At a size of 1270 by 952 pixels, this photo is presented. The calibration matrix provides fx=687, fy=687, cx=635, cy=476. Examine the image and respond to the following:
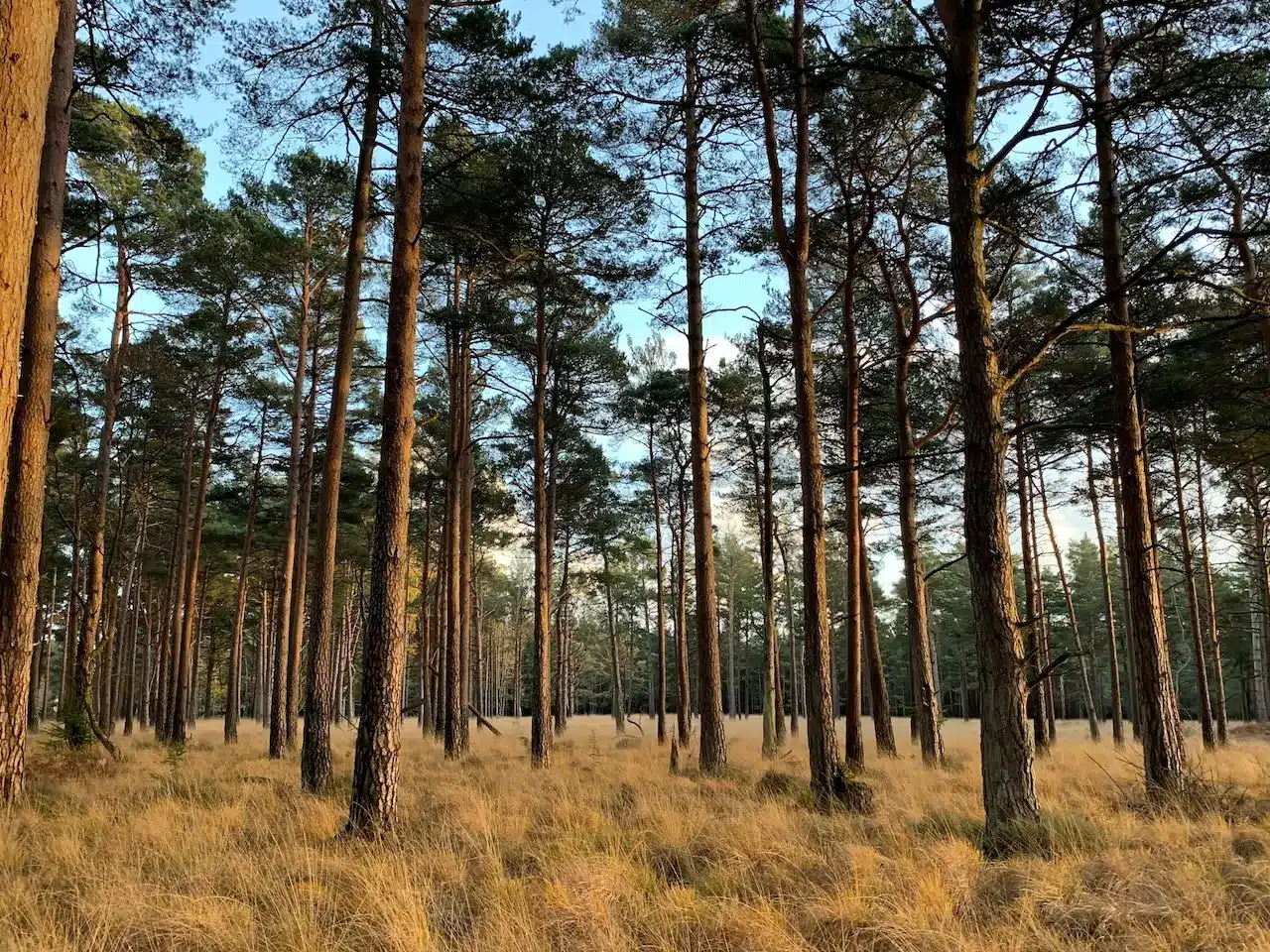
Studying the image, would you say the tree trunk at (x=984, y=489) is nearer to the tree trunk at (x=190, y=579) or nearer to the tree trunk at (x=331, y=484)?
the tree trunk at (x=331, y=484)

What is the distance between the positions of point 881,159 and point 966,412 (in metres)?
5.97

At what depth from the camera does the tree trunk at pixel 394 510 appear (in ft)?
18.4

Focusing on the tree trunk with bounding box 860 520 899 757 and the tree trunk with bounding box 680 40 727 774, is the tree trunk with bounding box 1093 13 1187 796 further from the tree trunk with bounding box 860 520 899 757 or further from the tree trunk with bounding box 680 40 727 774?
the tree trunk with bounding box 860 520 899 757

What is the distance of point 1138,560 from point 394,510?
720 centimetres

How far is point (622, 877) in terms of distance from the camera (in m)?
4.14

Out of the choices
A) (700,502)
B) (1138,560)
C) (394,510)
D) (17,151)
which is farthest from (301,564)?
(1138,560)

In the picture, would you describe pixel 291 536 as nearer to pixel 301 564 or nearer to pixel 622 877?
pixel 301 564

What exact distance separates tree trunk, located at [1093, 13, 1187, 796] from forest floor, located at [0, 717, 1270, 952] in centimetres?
55

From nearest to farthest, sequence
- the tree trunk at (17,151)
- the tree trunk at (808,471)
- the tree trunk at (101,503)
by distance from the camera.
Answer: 1. the tree trunk at (17,151)
2. the tree trunk at (808,471)
3. the tree trunk at (101,503)

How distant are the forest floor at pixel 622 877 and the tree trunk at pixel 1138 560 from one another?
0.55 meters

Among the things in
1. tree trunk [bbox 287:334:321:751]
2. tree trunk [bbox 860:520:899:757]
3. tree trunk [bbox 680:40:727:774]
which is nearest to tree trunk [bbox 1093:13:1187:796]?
tree trunk [bbox 680:40:727:774]

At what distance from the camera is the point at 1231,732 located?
2209 cm

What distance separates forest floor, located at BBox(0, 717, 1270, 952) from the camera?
324 cm

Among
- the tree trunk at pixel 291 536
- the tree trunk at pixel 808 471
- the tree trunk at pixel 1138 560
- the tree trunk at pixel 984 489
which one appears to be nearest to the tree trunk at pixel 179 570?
the tree trunk at pixel 291 536
